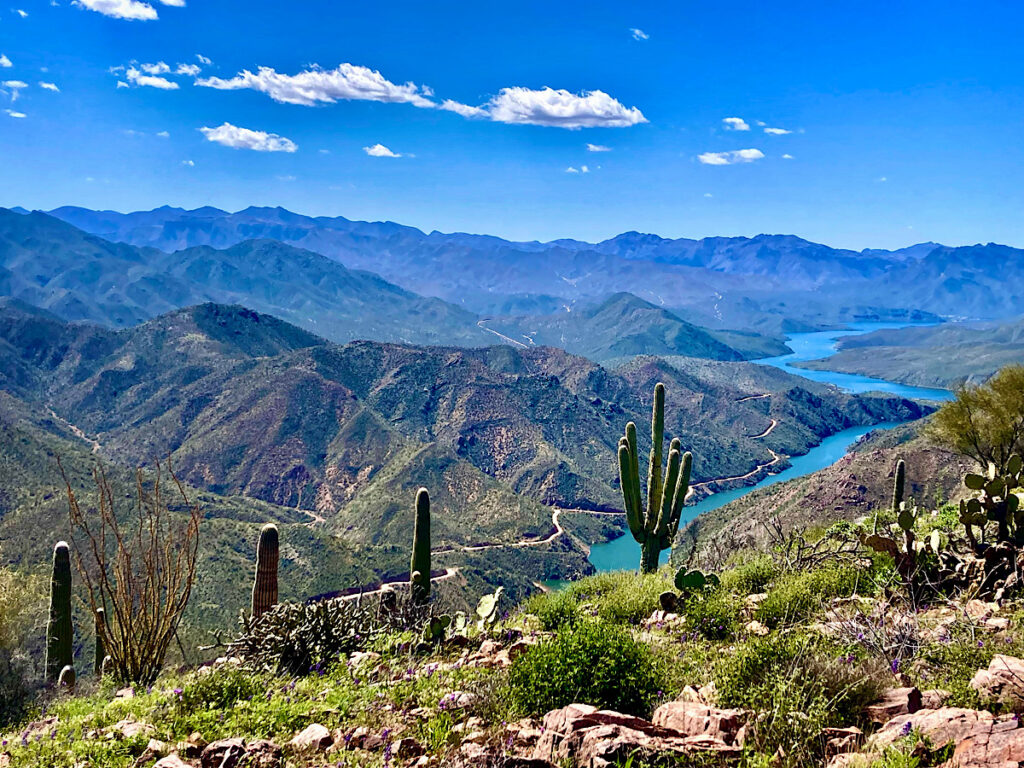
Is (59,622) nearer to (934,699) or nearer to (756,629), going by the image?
(756,629)

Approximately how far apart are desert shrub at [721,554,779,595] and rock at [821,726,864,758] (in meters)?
4.12

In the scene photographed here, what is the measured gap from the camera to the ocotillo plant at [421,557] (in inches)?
417

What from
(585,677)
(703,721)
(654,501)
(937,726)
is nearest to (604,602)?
(585,677)

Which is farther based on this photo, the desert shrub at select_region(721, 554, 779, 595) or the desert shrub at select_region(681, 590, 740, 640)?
the desert shrub at select_region(721, 554, 779, 595)

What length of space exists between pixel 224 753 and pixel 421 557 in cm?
624

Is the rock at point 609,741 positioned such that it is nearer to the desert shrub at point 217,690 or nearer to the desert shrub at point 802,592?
the desert shrub at point 802,592

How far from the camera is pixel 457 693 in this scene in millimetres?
6246

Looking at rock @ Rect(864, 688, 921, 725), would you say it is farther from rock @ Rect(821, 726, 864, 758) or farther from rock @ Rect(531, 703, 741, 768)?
rock @ Rect(531, 703, 741, 768)

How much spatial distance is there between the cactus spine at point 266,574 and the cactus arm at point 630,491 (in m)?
6.54

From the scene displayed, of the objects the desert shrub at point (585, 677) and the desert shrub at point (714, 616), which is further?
the desert shrub at point (714, 616)

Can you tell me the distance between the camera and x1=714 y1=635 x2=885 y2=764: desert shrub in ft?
15.7

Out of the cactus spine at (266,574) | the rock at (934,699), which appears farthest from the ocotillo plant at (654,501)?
the rock at (934,699)

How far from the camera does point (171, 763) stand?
17.9 feet

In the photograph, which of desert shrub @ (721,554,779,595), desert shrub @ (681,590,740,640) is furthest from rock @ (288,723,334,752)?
desert shrub @ (721,554,779,595)
